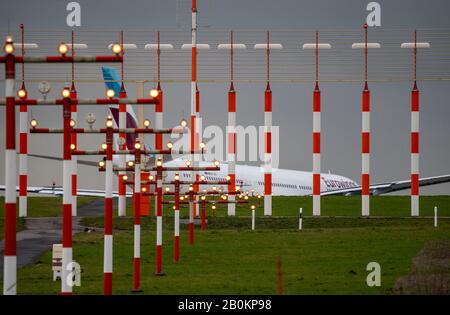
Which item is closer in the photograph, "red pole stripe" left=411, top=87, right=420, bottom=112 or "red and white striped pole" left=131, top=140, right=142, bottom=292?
"red and white striped pole" left=131, top=140, right=142, bottom=292

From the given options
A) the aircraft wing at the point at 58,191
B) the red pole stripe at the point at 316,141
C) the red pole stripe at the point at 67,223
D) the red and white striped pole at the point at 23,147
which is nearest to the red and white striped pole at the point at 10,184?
the red pole stripe at the point at 67,223

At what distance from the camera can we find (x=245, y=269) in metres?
42.9

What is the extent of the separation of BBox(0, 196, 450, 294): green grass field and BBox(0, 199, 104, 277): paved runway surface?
105 cm

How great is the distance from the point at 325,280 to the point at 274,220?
29412 millimetres

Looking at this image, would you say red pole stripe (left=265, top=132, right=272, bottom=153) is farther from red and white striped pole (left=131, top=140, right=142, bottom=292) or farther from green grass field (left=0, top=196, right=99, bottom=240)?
red and white striped pole (left=131, top=140, right=142, bottom=292)

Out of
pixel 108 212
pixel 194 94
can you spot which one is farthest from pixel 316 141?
pixel 108 212

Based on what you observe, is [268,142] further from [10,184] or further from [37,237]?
[10,184]

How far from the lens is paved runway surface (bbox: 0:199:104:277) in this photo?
49.0 m

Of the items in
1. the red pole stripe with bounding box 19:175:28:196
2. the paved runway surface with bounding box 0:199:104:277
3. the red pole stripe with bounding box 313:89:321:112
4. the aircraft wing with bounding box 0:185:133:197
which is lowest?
the paved runway surface with bounding box 0:199:104:277

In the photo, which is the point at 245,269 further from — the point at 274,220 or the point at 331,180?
the point at 331,180

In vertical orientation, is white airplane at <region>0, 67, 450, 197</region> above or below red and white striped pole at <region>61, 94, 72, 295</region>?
below

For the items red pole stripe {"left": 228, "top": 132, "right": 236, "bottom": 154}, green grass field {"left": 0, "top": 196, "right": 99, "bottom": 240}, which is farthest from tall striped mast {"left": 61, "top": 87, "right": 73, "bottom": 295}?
red pole stripe {"left": 228, "top": 132, "right": 236, "bottom": 154}
